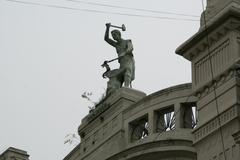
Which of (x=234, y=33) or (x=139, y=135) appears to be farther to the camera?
(x=139, y=135)

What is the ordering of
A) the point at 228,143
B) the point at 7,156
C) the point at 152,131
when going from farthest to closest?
the point at 7,156, the point at 152,131, the point at 228,143

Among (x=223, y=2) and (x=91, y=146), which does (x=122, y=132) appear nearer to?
(x=91, y=146)

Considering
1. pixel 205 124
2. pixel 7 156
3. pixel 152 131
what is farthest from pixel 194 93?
pixel 7 156

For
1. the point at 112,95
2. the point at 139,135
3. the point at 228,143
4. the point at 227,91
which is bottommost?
the point at 228,143

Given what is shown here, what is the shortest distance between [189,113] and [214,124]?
150 inches

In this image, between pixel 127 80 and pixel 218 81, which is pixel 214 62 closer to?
pixel 218 81

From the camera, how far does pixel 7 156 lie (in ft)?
98.5

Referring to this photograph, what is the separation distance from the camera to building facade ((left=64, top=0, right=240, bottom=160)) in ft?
57.7

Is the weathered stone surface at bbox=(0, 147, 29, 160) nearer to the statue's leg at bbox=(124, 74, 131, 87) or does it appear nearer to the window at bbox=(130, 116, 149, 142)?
the statue's leg at bbox=(124, 74, 131, 87)

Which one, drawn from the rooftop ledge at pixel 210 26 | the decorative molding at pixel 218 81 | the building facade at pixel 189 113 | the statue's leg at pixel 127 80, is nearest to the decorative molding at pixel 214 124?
the building facade at pixel 189 113

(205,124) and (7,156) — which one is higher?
(7,156)

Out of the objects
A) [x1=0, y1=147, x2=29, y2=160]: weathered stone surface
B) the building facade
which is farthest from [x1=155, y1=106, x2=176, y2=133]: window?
[x1=0, y1=147, x2=29, y2=160]: weathered stone surface

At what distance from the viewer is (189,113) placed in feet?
70.8

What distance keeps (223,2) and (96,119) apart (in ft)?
23.7
